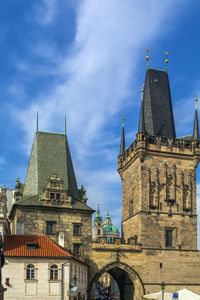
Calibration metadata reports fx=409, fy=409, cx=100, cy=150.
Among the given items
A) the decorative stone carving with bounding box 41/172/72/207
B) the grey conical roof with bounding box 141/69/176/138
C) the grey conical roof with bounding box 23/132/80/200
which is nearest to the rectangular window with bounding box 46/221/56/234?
the decorative stone carving with bounding box 41/172/72/207

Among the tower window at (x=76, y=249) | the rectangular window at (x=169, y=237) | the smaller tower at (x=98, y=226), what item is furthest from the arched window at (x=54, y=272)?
the smaller tower at (x=98, y=226)

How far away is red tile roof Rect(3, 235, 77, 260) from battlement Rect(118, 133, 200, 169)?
12701 mm

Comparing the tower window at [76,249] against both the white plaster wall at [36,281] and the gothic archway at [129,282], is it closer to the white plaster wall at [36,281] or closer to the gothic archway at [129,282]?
the gothic archway at [129,282]

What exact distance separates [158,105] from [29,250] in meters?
20.0

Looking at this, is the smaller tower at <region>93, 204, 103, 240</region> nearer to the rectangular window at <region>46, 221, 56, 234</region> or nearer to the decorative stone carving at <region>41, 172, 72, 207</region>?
the decorative stone carving at <region>41, 172, 72, 207</region>

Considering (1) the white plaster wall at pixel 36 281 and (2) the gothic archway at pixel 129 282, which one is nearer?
(1) the white plaster wall at pixel 36 281

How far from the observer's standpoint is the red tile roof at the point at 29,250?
25219mm

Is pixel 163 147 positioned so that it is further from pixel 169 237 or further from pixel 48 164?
pixel 48 164

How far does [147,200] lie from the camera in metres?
35.1

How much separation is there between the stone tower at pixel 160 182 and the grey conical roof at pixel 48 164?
5740mm

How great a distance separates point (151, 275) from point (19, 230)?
37.7 ft

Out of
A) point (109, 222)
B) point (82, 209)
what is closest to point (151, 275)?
point (82, 209)

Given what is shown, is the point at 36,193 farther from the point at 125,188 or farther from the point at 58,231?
the point at 125,188

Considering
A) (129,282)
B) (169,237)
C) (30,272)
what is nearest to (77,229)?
(129,282)
